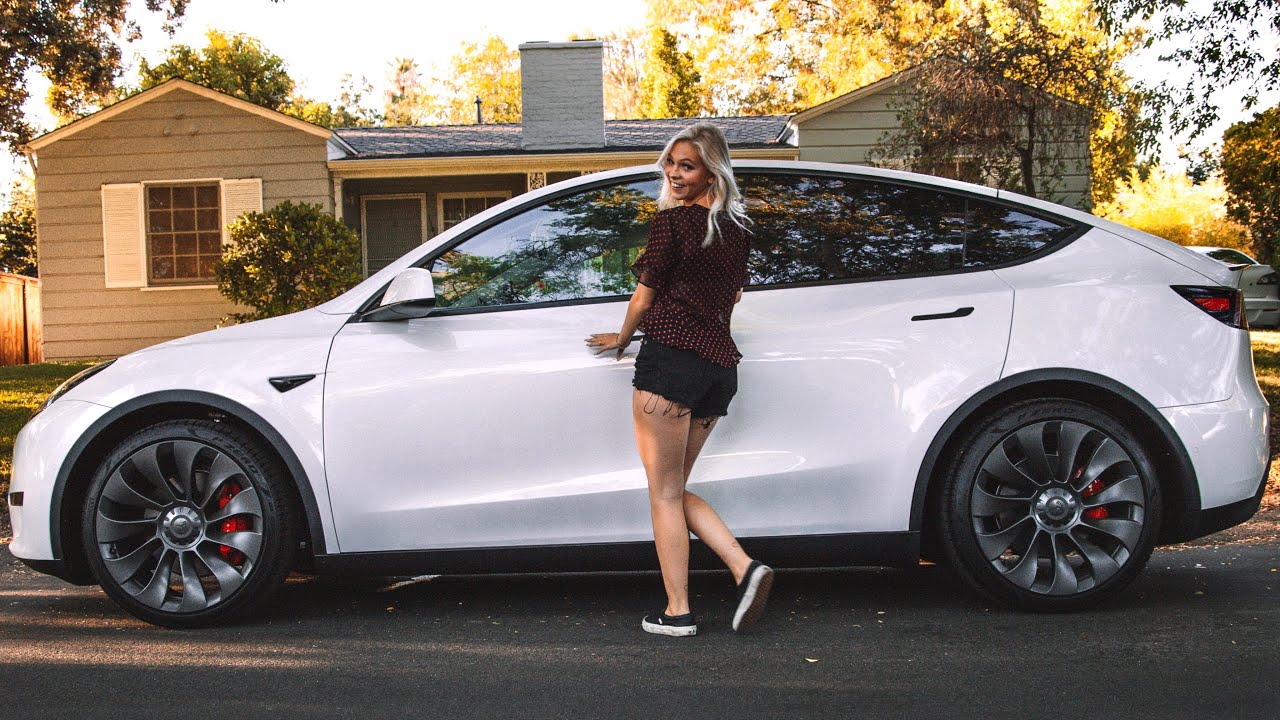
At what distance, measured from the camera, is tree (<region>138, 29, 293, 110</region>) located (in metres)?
37.2

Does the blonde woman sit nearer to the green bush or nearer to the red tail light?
the red tail light

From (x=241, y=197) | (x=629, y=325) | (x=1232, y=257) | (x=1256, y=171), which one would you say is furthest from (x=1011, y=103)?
(x=629, y=325)

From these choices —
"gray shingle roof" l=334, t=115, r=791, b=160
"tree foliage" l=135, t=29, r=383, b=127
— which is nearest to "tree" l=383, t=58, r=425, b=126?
"tree foliage" l=135, t=29, r=383, b=127

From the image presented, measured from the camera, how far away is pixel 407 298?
4.22 meters

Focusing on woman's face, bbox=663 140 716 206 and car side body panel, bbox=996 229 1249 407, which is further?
car side body panel, bbox=996 229 1249 407

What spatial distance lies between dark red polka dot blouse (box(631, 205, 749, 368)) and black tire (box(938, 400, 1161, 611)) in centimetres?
104

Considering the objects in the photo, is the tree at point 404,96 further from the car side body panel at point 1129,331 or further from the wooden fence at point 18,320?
the car side body panel at point 1129,331

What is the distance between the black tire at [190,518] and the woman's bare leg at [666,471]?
137 cm

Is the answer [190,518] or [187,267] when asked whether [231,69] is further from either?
[190,518]

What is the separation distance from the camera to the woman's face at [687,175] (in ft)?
13.1

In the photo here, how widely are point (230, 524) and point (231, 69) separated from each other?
37.7 metres

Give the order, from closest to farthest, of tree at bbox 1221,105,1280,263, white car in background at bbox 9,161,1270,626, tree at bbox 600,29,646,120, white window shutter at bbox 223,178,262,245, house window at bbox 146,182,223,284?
white car in background at bbox 9,161,1270,626 → tree at bbox 1221,105,1280,263 → white window shutter at bbox 223,178,262,245 → house window at bbox 146,182,223,284 → tree at bbox 600,29,646,120

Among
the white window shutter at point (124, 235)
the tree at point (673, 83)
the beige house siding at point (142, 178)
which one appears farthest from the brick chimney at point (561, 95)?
the tree at point (673, 83)

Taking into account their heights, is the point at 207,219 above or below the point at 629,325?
above
